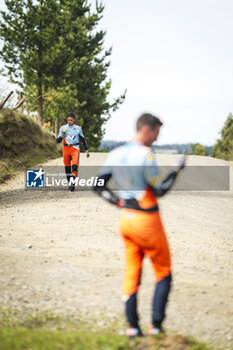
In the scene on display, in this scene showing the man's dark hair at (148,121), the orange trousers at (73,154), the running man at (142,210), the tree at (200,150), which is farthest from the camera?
the tree at (200,150)

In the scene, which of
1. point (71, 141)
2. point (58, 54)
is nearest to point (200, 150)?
point (58, 54)

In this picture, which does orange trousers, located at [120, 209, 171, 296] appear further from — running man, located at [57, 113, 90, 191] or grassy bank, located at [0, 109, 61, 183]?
grassy bank, located at [0, 109, 61, 183]

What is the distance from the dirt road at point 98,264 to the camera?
195 inches

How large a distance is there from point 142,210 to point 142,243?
30 cm

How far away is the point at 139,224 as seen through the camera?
355 centimetres

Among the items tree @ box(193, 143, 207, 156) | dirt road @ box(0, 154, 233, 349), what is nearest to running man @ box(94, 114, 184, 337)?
dirt road @ box(0, 154, 233, 349)

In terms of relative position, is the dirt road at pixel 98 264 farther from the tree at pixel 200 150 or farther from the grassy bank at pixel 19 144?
Result: the tree at pixel 200 150

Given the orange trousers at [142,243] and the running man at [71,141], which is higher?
the running man at [71,141]

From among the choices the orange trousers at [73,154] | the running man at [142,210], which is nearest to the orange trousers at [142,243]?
the running man at [142,210]

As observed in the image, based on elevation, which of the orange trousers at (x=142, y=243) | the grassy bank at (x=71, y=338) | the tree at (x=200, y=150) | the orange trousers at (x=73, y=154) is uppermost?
the tree at (x=200, y=150)

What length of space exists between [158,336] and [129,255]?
30.9 inches

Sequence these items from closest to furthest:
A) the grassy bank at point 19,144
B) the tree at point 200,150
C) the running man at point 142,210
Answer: the running man at point 142,210
the grassy bank at point 19,144
the tree at point 200,150

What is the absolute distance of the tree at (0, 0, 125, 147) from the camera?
99.9ft

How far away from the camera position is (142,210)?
11.7ft
